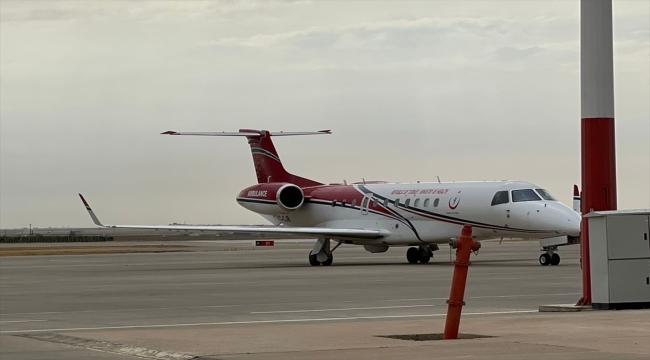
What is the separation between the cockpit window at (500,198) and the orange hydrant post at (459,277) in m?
23.4

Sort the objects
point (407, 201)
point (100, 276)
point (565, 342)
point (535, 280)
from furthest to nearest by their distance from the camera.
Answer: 1. point (407, 201)
2. point (100, 276)
3. point (535, 280)
4. point (565, 342)

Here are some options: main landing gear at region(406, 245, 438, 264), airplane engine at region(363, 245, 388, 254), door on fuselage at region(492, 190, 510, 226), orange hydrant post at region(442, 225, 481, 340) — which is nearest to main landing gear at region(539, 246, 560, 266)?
door on fuselage at region(492, 190, 510, 226)

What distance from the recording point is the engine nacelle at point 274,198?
40219 millimetres

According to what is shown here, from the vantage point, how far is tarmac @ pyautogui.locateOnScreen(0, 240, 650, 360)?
10211mm

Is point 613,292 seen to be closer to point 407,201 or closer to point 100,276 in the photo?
point 100,276

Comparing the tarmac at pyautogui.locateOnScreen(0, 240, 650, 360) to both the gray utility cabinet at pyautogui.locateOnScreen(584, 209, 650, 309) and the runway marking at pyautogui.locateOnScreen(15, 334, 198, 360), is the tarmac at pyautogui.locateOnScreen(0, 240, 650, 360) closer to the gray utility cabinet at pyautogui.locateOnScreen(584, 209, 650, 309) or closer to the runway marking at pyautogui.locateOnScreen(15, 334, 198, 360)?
the runway marking at pyautogui.locateOnScreen(15, 334, 198, 360)

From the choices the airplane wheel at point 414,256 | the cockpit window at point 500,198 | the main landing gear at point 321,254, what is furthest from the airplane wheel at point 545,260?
the main landing gear at point 321,254

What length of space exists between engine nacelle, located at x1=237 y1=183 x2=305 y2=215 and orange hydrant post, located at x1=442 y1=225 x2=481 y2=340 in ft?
95.8

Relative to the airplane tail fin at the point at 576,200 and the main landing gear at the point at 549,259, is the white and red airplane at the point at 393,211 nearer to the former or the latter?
the main landing gear at the point at 549,259

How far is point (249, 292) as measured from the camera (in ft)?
72.3

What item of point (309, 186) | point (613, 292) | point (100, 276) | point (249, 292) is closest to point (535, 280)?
point (249, 292)

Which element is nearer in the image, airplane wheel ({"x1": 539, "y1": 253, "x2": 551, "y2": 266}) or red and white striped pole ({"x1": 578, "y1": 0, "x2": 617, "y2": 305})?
red and white striped pole ({"x1": 578, "y1": 0, "x2": 617, "y2": 305})

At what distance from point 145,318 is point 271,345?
214 inches

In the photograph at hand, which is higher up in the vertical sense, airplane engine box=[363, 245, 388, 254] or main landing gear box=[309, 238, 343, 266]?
airplane engine box=[363, 245, 388, 254]
